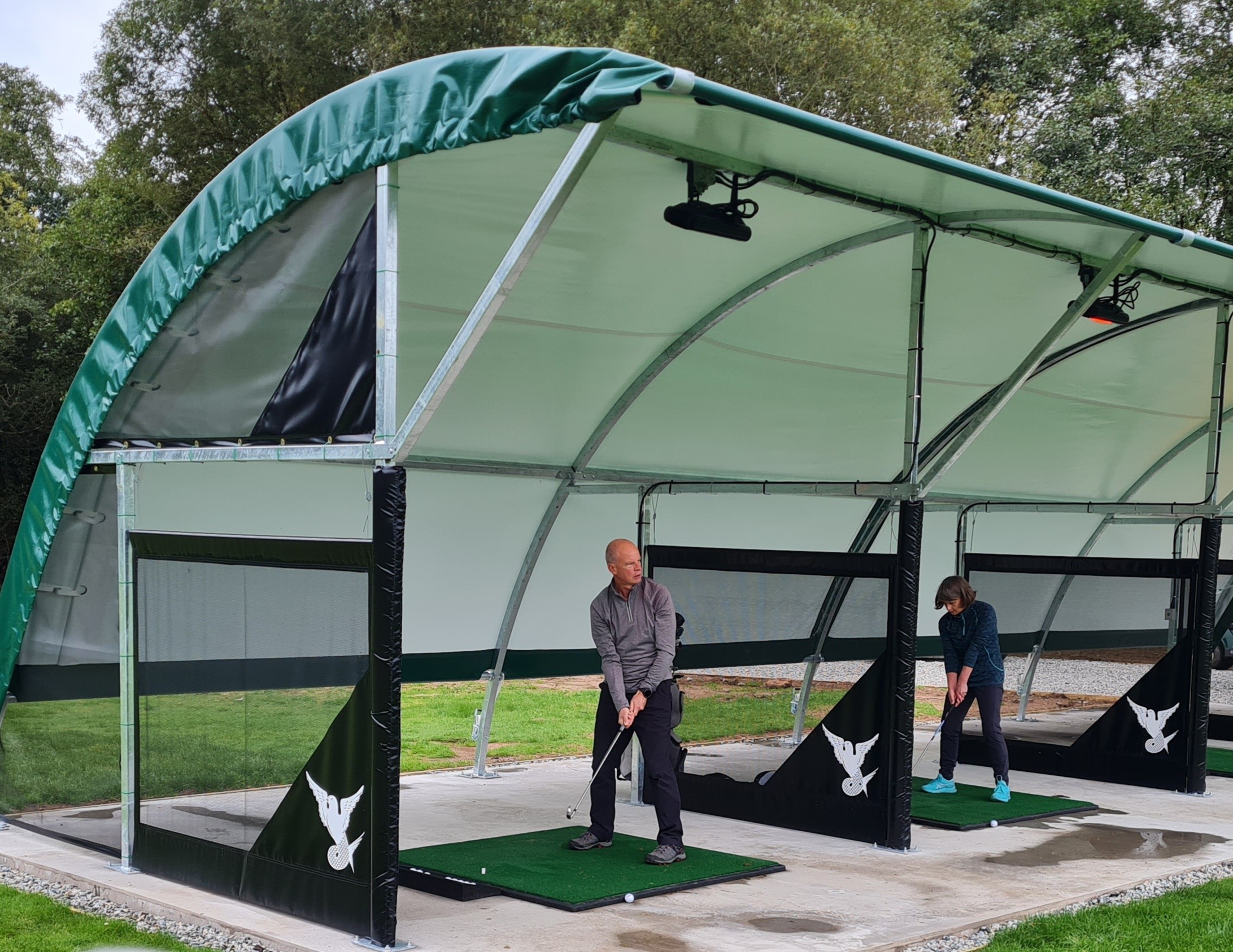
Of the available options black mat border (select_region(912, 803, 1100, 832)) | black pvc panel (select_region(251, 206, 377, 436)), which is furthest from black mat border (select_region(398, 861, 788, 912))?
black pvc panel (select_region(251, 206, 377, 436))

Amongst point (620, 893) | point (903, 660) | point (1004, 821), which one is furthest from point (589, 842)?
point (1004, 821)

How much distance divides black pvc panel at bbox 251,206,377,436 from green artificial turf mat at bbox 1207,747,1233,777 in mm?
8102

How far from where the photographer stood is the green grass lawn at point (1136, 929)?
586cm

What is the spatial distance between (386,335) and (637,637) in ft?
7.80

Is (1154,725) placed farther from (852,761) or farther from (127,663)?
(127,663)

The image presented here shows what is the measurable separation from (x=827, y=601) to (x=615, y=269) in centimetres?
236

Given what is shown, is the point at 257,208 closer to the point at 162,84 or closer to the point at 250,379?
the point at 250,379

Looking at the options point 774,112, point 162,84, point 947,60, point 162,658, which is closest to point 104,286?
point 162,84

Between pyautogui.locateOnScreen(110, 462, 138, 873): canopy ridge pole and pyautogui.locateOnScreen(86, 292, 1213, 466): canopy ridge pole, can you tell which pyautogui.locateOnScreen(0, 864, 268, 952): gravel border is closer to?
pyautogui.locateOnScreen(110, 462, 138, 873): canopy ridge pole

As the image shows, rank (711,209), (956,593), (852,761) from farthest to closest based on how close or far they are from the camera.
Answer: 1. (956,593)
2. (852,761)
3. (711,209)

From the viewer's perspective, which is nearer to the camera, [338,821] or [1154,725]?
[338,821]

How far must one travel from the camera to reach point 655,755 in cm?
706

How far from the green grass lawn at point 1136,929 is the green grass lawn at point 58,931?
360 centimetres

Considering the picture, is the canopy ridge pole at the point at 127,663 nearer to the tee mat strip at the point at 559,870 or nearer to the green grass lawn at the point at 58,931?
the green grass lawn at the point at 58,931
